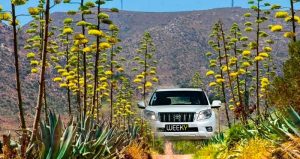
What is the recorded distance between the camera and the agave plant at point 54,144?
761cm

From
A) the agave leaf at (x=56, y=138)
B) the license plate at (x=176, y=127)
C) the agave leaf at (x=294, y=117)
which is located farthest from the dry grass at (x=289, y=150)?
the license plate at (x=176, y=127)

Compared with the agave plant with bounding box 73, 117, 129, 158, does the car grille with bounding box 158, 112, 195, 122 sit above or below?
below

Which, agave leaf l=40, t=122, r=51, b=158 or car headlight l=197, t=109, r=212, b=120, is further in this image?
car headlight l=197, t=109, r=212, b=120

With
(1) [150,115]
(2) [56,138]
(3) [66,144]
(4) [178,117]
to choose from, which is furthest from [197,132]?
(2) [56,138]

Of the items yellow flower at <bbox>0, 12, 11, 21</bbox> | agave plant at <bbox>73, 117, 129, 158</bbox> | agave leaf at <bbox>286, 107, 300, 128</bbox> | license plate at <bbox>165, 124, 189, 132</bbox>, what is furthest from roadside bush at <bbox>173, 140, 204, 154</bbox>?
agave leaf at <bbox>286, 107, 300, 128</bbox>

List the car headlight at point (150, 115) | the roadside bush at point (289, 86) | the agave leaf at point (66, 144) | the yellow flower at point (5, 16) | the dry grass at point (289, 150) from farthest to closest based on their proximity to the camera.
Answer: the car headlight at point (150, 115) → the yellow flower at point (5, 16) → the roadside bush at point (289, 86) → the agave leaf at point (66, 144) → the dry grass at point (289, 150)

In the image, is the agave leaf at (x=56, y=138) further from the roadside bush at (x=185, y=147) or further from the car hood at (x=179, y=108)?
the roadside bush at (x=185, y=147)

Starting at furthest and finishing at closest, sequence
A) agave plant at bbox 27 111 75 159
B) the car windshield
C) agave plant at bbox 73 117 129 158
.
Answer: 1. the car windshield
2. agave plant at bbox 73 117 129 158
3. agave plant at bbox 27 111 75 159

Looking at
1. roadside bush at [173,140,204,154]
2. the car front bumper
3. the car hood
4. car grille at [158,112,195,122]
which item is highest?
the car hood

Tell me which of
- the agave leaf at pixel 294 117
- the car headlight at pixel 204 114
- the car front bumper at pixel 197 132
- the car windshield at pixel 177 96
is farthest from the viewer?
the car windshield at pixel 177 96

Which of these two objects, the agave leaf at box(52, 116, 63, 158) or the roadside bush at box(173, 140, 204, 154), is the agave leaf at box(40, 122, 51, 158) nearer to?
the agave leaf at box(52, 116, 63, 158)

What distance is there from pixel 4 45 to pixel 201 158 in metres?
156

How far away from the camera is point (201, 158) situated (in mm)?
14758

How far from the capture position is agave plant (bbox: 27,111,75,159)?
761 centimetres
